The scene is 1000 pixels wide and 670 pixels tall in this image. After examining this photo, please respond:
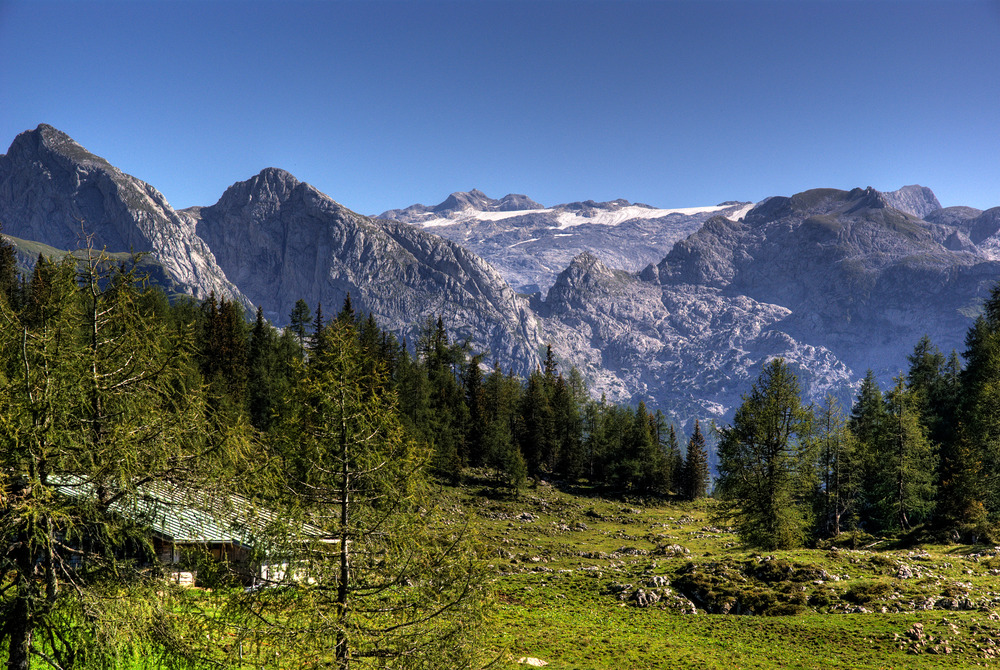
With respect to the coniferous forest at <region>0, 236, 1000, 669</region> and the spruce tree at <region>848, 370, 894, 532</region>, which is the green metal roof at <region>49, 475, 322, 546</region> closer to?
the coniferous forest at <region>0, 236, 1000, 669</region>

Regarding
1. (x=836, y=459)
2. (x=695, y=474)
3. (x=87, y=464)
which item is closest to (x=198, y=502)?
(x=87, y=464)

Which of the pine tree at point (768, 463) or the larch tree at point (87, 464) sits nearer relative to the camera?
the larch tree at point (87, 464)

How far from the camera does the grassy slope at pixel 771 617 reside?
23.8 metres

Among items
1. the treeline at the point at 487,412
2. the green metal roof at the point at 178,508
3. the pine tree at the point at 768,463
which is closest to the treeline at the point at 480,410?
the treeline at the point at 487,412

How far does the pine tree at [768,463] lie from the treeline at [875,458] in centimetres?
7

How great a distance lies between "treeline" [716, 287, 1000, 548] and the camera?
35.7m

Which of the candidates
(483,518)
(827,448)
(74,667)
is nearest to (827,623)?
(827,448)

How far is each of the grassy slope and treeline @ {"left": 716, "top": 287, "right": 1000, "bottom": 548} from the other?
3.81 metres

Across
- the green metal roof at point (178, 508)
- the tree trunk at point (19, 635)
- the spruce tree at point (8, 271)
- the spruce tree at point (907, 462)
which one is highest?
the spruce tree at point (8, 271)

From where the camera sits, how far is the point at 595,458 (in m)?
100

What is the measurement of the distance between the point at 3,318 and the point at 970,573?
155 feet

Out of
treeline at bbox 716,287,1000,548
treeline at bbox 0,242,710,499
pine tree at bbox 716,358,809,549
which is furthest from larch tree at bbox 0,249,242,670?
treeline at bbox 0,242,710,499

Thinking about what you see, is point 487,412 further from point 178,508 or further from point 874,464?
point 178,508

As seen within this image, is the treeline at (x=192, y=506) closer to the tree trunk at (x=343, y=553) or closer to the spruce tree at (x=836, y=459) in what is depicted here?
the tree trunk at (x=343, y=553)
